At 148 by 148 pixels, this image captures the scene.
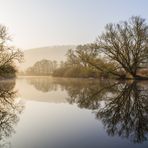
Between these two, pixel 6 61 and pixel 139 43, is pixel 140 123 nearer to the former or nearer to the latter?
pixel 6 61

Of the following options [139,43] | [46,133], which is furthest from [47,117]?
[139,43]

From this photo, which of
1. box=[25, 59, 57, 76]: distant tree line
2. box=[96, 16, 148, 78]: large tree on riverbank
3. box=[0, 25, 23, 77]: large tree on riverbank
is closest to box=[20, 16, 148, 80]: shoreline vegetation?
box=[96, 16, 148, 78]: large tree on riverbank

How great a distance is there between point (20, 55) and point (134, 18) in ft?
57.9

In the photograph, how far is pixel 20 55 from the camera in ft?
126

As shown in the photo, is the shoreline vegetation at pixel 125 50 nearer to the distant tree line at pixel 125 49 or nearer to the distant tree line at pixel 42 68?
the distant tree line at pixel 125 49

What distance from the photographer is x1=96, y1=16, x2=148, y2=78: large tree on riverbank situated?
43219mm

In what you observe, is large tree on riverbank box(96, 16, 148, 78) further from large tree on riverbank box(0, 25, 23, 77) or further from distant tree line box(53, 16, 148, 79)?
large tree on riverbank box(0, 25, 23, 77)

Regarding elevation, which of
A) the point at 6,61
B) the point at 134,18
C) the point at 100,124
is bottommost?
the point at 100,124

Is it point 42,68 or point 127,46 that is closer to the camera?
point 127,46

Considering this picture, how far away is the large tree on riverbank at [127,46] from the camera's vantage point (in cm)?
4322

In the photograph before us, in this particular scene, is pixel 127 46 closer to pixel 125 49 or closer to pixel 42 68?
pixel 125 49

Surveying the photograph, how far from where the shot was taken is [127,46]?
43812 mm

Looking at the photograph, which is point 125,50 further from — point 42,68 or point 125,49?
point 42,68

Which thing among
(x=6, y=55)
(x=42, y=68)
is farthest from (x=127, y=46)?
(x=42, y=68)
